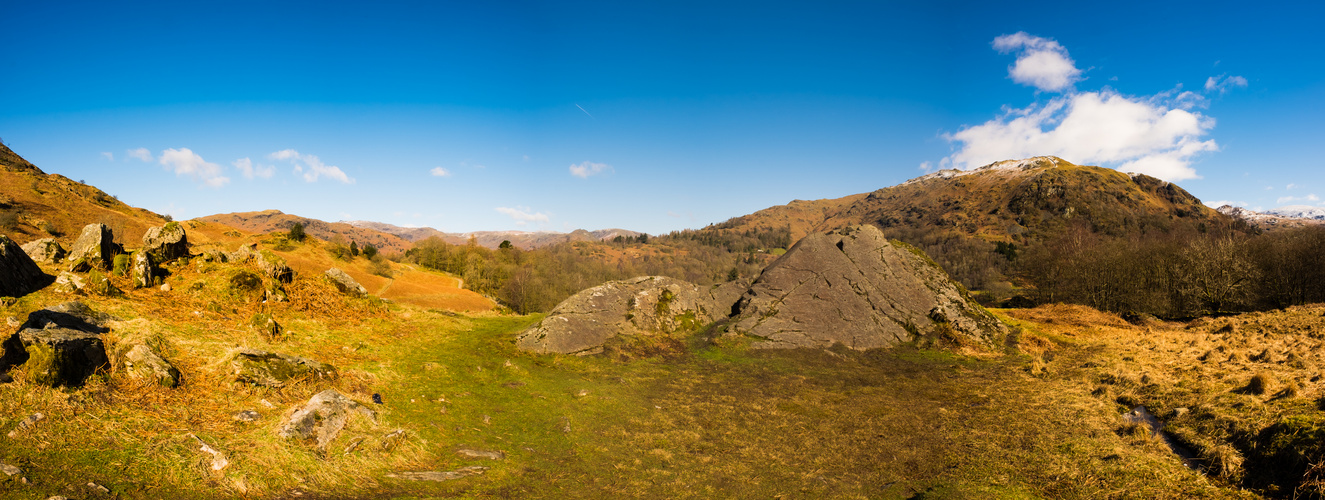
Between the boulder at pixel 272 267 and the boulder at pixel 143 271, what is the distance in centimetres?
213

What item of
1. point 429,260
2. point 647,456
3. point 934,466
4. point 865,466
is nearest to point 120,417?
point 647,456

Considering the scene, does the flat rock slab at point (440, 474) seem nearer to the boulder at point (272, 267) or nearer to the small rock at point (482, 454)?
the small rock at point (482, 454)

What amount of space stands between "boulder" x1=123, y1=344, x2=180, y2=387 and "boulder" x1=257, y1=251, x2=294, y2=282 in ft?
21.6

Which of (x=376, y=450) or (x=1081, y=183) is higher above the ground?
(x=1081, y=183)

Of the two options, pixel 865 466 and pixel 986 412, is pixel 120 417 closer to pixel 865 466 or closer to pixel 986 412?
pixel 865 466

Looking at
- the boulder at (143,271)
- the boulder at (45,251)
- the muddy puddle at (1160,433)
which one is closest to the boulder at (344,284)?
the boulder at (143,271)

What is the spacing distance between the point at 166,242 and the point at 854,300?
21.1 metres

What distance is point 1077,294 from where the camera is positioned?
33.1 m

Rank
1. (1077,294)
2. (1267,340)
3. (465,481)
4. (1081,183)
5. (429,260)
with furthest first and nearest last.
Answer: (1081,183), (429,260), (1077,294), (1267,340), (465,481)

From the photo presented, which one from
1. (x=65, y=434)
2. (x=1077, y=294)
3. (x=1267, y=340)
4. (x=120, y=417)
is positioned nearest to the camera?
(x=65, y=434)

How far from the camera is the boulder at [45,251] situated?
31.1ft

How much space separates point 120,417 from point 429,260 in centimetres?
5709

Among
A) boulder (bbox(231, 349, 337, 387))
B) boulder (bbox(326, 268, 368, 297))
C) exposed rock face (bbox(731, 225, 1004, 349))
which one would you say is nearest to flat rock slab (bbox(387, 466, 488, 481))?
boulder (bbox(231, 349, 337, 387))

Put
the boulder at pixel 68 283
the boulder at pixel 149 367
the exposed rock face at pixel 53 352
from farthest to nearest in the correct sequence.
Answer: the boulder at pixel 68 283 < the boulder at pixel 149 367 < the exposed rock face at pixel 53 352
